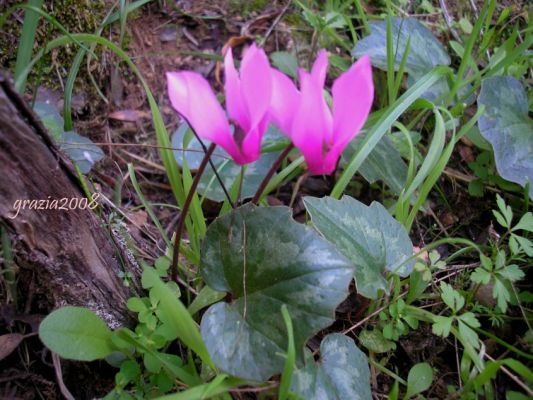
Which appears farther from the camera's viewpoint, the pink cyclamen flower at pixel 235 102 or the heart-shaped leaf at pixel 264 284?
the heart-shaped leaf at pixel 264 284

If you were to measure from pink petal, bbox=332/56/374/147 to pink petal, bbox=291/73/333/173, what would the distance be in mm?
→ 20

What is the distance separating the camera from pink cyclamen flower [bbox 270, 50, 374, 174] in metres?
0.74

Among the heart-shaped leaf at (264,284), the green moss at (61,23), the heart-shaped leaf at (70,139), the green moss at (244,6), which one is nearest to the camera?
the heart-shaped leaf at (264,284)

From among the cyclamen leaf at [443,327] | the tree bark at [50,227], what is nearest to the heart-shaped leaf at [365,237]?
the cyclamen leaf at [443,327]

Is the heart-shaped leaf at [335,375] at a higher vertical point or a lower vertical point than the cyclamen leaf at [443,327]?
lower

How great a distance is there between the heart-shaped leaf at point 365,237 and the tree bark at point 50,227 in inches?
19.2

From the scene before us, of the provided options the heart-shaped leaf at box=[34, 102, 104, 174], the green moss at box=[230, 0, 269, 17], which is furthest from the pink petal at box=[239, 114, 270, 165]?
the green moss at box=[230, 0, 269, 17]

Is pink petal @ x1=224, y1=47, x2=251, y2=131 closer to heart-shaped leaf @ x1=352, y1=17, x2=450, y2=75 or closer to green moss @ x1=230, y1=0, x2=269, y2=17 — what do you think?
heart-shaped leaf @ x1=352, y1=17, x2=450, y2=75

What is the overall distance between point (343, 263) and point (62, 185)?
554 mm

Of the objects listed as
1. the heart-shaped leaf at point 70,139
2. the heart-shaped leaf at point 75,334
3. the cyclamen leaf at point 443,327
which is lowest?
the cyclamen leaf at point 443,327

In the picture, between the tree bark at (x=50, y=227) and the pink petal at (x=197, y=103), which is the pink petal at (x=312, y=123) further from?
the tree bark at (x=50, y=227)

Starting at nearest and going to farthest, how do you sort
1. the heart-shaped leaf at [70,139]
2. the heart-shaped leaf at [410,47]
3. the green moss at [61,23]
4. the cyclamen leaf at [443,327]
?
1. the cyclamen leaf at [443,327]
2. the heart-shaped leaf at [70,139]
3. the green moss at [61,23]
4. the heart-shaped leaf at [410,47]

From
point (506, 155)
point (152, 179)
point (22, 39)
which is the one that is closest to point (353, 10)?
point (506, 155)

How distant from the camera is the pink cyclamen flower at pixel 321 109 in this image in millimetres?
741
